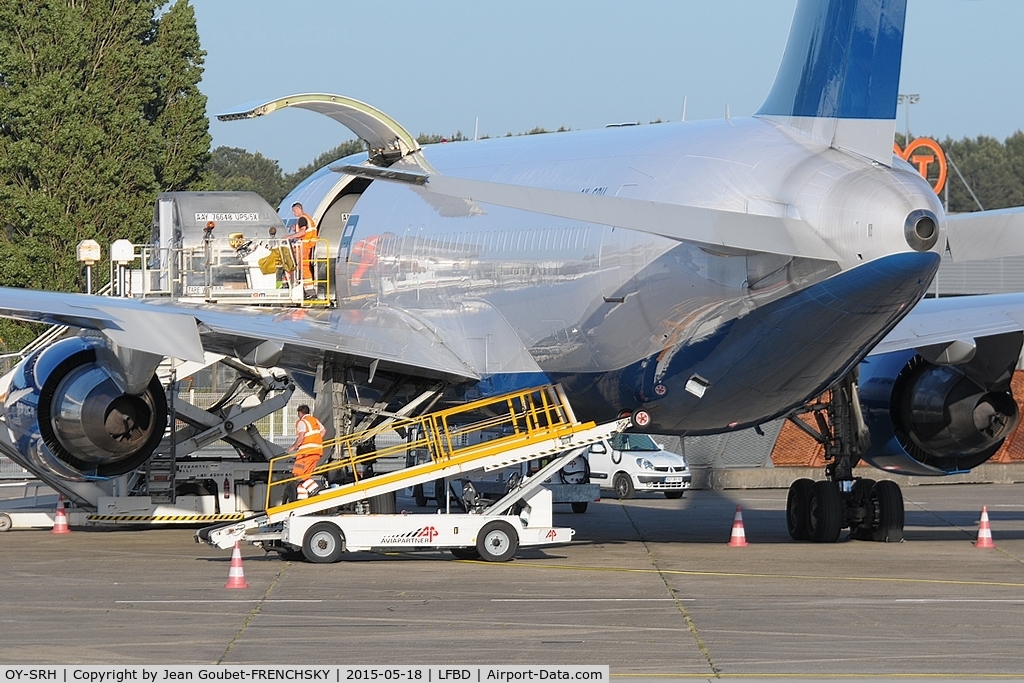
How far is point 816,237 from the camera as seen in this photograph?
15.9 m

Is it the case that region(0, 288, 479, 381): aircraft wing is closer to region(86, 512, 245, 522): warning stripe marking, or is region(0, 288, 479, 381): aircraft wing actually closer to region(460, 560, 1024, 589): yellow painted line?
region(460, 560, 1024, 589): yellow painted line

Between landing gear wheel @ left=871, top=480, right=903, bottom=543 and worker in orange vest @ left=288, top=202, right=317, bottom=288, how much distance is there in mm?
9428

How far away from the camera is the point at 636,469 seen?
115ft

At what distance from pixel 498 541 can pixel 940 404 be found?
7.28 meters

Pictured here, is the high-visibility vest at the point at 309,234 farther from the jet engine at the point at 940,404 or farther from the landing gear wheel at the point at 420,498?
the jet engine at the point at 940,404

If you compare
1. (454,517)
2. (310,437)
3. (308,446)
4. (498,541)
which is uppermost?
(310,437)

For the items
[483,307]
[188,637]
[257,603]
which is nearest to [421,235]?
[483,307]

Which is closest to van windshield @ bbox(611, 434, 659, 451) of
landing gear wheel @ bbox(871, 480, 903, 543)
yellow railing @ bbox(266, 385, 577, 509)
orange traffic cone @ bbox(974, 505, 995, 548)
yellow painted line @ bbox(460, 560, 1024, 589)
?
landing gear wheel @ bbox(871, 480, 903, 543)

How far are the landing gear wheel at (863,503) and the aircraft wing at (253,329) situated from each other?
5916 millimetres

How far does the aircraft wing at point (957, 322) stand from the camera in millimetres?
21172

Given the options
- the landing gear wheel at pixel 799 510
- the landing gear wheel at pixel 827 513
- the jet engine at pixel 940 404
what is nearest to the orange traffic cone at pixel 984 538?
the jet engine at pixel 940 404

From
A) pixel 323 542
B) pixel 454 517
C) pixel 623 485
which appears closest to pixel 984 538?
pixel 454 517

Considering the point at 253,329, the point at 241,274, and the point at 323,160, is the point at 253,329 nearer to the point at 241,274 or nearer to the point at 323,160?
the point at 241,274

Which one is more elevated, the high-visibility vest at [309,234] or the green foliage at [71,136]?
the green foliage at [71,136]
